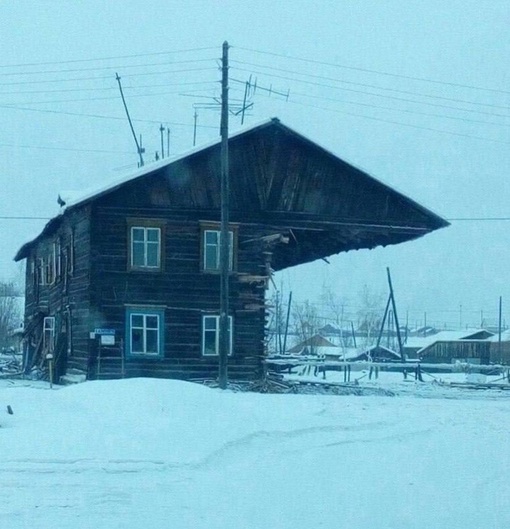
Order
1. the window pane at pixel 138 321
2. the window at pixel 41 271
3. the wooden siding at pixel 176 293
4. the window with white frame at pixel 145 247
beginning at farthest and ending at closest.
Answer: the window at pixel 41 271, the window pane at pixel 138 321, the window with white frame at pixel 145 247, the wooden siding at pixel 176 293

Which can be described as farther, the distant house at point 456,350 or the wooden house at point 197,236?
the distant house at point 456,350

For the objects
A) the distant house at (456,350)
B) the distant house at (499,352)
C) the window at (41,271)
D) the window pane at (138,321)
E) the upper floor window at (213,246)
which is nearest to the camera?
the window pane at (138,321)

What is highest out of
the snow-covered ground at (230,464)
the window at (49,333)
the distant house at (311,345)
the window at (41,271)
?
the window at (41,271)

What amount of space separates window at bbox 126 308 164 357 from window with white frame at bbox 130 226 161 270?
1.37 meters

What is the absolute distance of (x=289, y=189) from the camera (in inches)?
1227

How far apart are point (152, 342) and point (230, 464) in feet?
55.8

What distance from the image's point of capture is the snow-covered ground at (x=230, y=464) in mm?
9859

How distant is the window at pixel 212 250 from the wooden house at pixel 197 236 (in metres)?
0.03

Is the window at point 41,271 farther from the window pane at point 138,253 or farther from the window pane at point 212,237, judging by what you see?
the window pane at point 212,237

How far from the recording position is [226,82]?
27.7 meters

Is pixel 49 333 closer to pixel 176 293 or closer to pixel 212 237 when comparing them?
pixel 176 293

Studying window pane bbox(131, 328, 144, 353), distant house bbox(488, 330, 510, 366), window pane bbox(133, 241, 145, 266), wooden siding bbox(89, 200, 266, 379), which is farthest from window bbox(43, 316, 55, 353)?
distant house bbox(488, 330, 510, 366)

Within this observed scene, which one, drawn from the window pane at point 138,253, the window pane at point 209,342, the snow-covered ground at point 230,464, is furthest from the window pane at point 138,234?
the snow-covered ground at point 230,464

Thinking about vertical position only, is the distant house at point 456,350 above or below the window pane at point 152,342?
below
